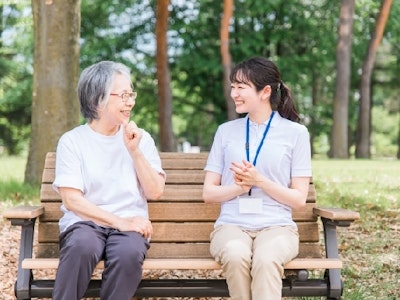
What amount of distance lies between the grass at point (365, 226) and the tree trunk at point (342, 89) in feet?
31.6

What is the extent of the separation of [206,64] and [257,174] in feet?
66.8

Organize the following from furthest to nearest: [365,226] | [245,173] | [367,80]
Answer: [367,80], [365,226], [245,173]

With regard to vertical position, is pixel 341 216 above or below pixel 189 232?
above

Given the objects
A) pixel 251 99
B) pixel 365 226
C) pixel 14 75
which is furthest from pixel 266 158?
pixel 14 75

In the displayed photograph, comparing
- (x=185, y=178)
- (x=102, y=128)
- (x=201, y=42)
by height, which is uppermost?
(x=201, y=42)

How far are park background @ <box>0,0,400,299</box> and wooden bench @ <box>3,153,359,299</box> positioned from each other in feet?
11.9

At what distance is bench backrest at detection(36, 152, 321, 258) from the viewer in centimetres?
450

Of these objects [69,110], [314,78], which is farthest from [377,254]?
[314,78]

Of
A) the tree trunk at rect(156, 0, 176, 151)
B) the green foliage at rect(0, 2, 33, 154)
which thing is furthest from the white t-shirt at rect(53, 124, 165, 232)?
the green foliage at rect(0, 2, 33, 154)

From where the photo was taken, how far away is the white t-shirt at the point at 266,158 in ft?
13.5

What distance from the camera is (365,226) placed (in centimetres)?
771

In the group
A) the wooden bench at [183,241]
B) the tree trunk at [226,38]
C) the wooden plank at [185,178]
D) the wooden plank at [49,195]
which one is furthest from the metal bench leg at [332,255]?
the tree trunk at [226,38]

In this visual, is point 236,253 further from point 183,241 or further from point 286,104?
point 286,104

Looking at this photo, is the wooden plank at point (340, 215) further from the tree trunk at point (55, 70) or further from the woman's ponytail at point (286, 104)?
the tree trunk at point (55, 70)
